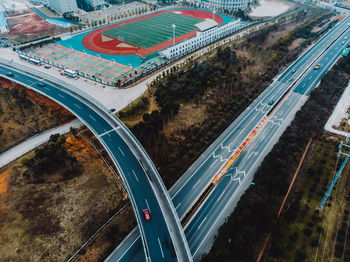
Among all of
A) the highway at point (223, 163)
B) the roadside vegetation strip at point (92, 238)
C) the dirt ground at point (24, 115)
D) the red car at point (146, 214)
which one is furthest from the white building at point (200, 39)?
the red car at point (146, 214)

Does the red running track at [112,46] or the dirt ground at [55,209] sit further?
the red running track at [112,46]

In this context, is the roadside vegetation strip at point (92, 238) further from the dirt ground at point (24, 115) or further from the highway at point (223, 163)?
the dirt ground at point (24, 115)

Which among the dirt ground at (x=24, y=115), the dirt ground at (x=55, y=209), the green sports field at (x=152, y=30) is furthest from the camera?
the green sports field at (x=152, y=30)

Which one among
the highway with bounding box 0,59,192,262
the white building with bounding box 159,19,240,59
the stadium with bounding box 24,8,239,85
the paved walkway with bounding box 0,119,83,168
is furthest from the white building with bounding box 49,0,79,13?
the paved walkway with bounding box 0,119,83,168

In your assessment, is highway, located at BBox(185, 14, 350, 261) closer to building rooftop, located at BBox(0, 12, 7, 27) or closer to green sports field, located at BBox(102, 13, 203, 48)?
green sports field, located at BBox(102, 13, 203, 48)

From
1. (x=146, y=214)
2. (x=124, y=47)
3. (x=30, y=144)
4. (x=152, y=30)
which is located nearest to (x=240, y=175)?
(x=146, y=214)

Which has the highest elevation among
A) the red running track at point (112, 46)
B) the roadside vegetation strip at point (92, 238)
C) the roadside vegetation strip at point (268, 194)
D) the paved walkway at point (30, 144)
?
the red running track at point (112, 46)
